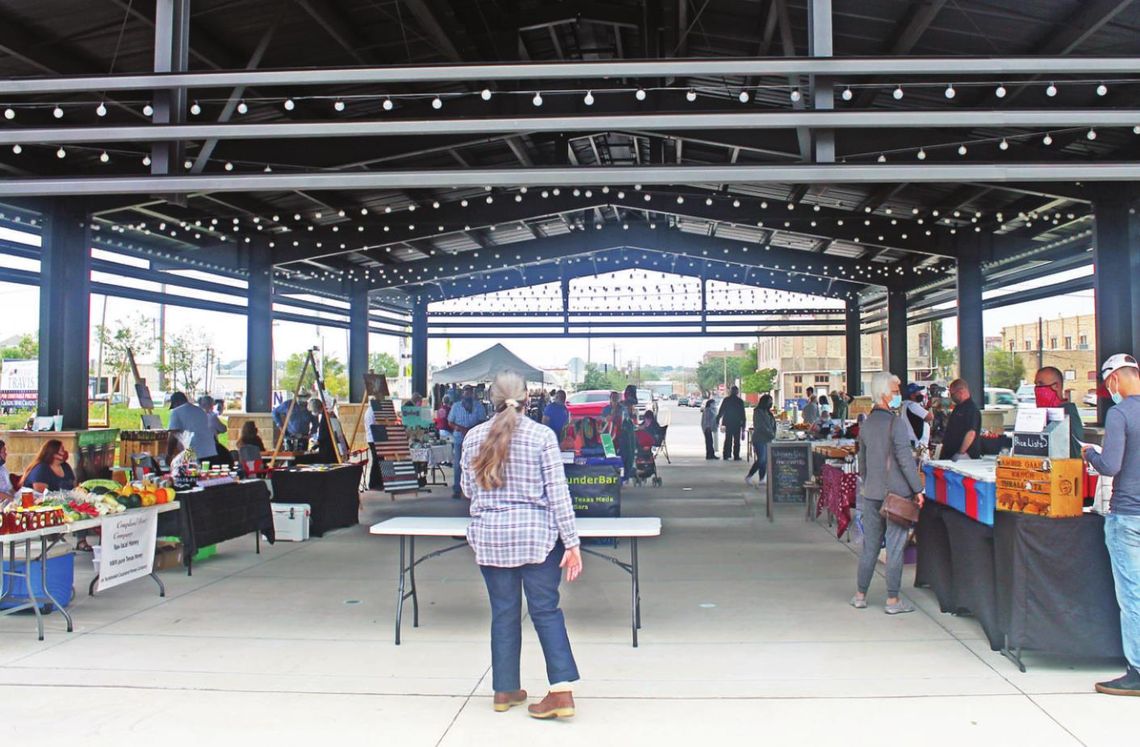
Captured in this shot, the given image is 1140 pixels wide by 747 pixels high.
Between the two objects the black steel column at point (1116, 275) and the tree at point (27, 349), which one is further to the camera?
the tree at point (27, 349)

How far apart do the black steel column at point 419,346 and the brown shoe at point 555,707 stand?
22.3m

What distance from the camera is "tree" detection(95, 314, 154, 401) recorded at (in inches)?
1429

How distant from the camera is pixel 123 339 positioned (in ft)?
123

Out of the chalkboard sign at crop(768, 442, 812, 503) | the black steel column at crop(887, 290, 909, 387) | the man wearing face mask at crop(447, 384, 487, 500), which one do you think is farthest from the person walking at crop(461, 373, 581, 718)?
the black steel column at crop(887, 290, 909, 387)

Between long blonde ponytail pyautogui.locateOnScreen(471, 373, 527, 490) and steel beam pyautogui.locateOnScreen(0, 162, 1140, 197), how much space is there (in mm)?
2247

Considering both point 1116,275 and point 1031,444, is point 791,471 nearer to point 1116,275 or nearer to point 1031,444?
point 1116,275

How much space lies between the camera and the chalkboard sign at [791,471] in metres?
9.98

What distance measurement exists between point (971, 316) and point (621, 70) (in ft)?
41.6

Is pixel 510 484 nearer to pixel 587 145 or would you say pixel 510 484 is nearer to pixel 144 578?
pixel 144 578

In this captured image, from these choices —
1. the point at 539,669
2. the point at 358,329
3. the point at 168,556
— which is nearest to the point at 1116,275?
the point at 539,669

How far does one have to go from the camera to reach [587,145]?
621 inches

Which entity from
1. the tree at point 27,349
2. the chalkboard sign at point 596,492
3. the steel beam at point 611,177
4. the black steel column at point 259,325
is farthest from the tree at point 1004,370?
the tree at point 27,349

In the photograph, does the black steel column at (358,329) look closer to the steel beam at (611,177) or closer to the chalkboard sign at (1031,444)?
the steel beam at (611,177)

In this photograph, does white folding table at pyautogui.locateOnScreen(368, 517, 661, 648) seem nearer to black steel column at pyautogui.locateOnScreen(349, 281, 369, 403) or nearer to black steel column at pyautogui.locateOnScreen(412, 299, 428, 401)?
black steel column at pyautogui.locateOnScreen(349, 281, 369, 403)
